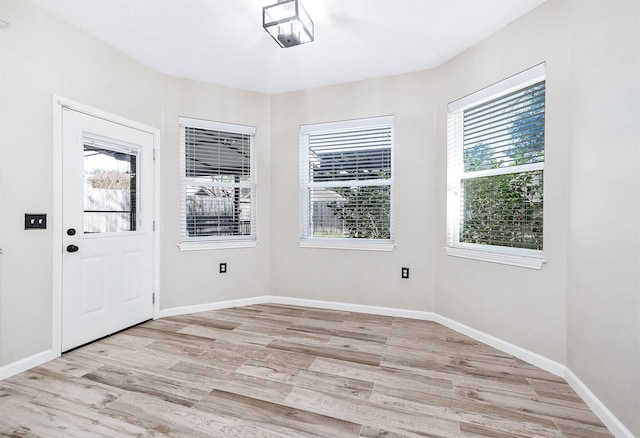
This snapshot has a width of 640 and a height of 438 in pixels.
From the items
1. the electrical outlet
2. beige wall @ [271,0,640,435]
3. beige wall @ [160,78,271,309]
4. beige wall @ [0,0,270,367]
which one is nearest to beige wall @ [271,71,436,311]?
beige wall @ [271,0,640,435]

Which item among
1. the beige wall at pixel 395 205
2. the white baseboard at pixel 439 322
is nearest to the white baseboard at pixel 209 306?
the white baseboard at pixel 439 322

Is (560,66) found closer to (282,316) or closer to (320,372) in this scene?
(320,372)

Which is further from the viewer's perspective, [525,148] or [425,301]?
[425,301]

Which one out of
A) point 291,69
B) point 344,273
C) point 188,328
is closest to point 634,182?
point 344,273

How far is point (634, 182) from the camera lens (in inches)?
59.3

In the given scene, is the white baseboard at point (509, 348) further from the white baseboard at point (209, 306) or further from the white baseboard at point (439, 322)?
the white baseboard at point (209, 306)

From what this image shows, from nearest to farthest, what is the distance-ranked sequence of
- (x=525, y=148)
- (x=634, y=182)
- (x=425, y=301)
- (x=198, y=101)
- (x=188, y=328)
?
(x=634, y=182)
(x=525, y=148)
(x=188, y=328)
(x=425, y=301)
(x=198, y=101)

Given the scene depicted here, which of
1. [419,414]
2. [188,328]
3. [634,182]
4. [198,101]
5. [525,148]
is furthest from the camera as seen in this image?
[198,101]

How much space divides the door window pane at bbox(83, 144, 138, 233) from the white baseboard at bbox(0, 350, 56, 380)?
97 centimetres

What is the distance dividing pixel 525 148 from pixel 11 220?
3785 millimetres

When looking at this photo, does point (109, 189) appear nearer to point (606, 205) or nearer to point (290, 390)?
point (290, 390)

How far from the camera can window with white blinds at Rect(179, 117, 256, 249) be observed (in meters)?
3.56

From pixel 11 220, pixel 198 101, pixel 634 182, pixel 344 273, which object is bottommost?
pixel 344 273

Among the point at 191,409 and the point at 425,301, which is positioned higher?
the point at 425,301
